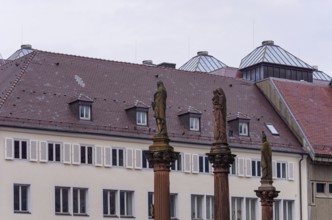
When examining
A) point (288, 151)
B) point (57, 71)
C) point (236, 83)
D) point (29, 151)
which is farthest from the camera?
point (236, 83)

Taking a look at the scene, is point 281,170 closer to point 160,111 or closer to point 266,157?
point 266,157

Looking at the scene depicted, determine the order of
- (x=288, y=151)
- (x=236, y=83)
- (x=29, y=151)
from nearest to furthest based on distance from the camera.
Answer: (x=29, y=151), (x=288, y=151), (x=236, y=83)

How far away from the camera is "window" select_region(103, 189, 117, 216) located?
245 feet

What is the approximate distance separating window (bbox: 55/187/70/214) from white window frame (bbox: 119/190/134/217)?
4.54 meters

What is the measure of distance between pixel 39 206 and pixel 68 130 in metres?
5.47

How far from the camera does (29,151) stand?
71125 millimetres

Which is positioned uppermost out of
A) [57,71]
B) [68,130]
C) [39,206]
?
[57,71]

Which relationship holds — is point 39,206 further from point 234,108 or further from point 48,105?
point 234,108

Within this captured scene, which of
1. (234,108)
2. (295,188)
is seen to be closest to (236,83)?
(234,108)

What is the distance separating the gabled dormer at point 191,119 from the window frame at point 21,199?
47.8 feet

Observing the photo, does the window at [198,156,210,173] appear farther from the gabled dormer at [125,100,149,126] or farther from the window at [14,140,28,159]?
the window at [14,140,28,159]

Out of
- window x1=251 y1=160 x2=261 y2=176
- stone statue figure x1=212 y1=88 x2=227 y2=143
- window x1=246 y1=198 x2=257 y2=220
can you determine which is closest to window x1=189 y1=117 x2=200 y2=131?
window x1=251 y1=160 x2=261 y2=176

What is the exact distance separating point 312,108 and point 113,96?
1900 cm

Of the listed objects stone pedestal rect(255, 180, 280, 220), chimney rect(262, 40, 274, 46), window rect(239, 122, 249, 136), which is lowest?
stone pedestal rect(255, 180, 280, 220)
